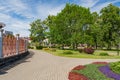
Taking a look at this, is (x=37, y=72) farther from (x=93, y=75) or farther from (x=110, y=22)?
(x=110, y=22)

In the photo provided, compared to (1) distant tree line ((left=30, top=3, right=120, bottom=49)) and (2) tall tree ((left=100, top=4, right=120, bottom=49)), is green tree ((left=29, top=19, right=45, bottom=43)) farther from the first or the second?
(2) tall tree ((left=100, top=4, right=120, bottom=49))

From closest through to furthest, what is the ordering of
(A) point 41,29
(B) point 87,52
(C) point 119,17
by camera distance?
(B) point 87,52 → (C) point 119,17 → (A) point 41,29

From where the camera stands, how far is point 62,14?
62406mm

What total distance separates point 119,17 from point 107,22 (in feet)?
13.4

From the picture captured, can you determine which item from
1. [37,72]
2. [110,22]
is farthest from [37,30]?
[37,72]

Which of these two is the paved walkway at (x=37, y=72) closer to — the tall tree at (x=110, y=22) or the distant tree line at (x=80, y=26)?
the distant tree line at (x=80, y=26)

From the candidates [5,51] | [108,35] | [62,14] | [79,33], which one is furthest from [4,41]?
[108,35]

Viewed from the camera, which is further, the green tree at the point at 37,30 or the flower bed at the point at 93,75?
the green tree at the point at 37,30

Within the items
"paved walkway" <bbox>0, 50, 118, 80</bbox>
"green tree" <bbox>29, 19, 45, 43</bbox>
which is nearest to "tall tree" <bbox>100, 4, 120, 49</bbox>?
"green tree" <bbox>29, 19, 45, 43</bbox>

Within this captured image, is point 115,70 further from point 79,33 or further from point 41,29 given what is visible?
point 41,29

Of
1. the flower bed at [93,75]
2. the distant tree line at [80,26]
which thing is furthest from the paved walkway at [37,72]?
the distant tree line at [80,26]

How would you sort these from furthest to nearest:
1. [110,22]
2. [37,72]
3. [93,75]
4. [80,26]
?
[110,22] < [80,26] < [37,72] < [93,75]

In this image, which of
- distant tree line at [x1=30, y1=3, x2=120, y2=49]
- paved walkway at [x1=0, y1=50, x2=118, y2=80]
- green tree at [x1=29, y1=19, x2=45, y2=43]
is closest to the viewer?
paved walkway at [x1=0, y1=50, x2=118, y2=80]

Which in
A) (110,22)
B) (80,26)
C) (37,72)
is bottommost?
(37,72)
